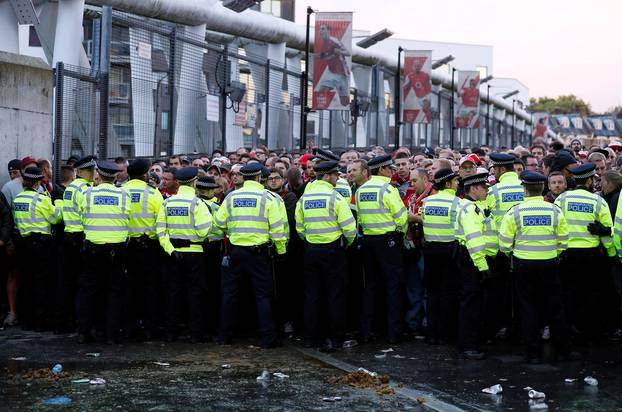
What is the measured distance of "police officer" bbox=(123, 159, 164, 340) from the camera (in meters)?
12.0

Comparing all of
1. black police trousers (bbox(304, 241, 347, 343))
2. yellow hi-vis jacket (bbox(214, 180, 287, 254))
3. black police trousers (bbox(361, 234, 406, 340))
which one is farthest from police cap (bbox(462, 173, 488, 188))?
yellow hi-vis jacket (bbox(214, 180, 287, 254))

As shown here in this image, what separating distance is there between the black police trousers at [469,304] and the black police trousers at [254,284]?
2.13m

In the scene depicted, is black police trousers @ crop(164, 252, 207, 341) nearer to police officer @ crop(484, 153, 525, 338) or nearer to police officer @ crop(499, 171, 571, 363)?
police officer @ crop(484, 153, 525, 338)

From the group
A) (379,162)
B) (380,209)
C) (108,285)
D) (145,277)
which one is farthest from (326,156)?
(108,285)

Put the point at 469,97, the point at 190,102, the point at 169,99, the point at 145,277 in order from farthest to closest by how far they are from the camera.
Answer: the point at 469,97 < the point at 190,102 < the point at 169,99 < the point at 145,277

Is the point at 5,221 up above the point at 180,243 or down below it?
above

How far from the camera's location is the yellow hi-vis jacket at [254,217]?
1148cm

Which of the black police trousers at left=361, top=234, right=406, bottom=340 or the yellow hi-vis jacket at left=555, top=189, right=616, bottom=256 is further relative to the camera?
the black police trousers at left=361, top=234, right=406, bottom=340

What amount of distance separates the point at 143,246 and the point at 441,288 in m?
3.44

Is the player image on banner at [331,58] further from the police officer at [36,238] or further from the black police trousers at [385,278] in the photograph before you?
the black police trousers at [385,278]

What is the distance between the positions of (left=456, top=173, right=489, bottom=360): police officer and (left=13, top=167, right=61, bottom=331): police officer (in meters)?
4.99

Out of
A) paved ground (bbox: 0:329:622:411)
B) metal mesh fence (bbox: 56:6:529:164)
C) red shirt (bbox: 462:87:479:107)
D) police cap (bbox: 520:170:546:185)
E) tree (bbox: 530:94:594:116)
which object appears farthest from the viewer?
tree (bbox: 530:94:594:116)

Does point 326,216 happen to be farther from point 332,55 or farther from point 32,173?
point 332,55

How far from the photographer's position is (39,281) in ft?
42.0
